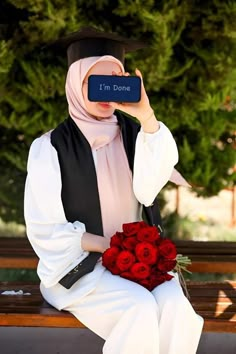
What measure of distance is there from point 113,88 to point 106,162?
0.37 m

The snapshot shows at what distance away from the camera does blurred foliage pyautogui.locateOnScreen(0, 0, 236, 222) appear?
455 centimetres

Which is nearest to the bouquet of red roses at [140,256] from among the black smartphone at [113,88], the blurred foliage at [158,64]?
the black smartphone at [113,88]

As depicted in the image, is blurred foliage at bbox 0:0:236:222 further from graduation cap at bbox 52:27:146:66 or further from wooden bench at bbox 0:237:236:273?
graduation cap at bbox 52:27:146:66

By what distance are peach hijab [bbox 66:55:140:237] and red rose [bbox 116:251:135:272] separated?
0.25 m

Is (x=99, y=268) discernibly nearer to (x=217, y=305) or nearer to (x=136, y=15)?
(x=217, y=305)

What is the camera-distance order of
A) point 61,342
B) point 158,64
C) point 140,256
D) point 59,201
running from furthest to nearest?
point 158,64 < point 61,342 < point 59,201 < point 140,256

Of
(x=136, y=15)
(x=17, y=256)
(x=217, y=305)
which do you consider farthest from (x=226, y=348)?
(x=136, y=15)

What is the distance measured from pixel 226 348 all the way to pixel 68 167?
66.1 inches

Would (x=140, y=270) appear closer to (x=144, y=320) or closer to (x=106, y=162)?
(x=144, y=320)

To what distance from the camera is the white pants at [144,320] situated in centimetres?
286

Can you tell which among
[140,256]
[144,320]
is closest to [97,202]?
[140,256]

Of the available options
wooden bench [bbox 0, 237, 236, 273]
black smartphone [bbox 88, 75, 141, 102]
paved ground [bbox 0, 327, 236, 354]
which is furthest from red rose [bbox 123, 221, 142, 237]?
paved ground [bbox 0, 327, 236, 354]

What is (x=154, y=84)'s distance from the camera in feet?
15.6

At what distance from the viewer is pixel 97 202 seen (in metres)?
3.19
